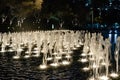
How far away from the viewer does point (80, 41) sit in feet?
108

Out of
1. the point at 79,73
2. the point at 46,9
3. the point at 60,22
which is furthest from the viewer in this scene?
the point at 60,22

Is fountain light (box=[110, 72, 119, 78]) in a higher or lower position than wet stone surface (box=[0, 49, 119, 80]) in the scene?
lower

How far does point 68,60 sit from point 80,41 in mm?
12937

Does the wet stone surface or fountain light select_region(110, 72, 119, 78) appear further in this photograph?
fountain light select_region(110, 72, 119, 78)

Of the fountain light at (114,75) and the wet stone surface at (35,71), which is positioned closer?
the wet stone surface at (35,71)

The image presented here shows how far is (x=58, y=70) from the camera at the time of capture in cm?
1661

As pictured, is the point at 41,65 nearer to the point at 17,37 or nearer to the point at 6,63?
the point at 6,63

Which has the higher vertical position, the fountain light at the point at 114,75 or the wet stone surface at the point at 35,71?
the wet stone surface at the point at 35,71

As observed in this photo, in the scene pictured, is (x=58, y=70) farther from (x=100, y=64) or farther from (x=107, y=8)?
(x=107, y=8)

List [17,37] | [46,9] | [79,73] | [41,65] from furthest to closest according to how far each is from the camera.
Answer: [46,9]
[17,37]
[41,65]
[79,73]

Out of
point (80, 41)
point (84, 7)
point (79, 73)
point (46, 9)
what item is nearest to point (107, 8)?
point (84, 7)

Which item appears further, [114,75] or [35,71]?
[35,71]

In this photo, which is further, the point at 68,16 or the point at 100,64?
the point at 68,16

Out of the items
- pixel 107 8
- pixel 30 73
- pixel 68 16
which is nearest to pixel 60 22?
pixel 68 16
